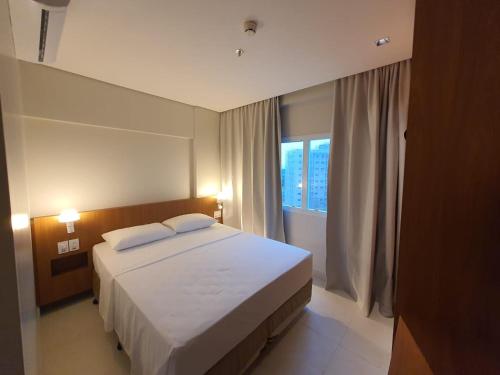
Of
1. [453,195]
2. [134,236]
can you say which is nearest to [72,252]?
[134,236]

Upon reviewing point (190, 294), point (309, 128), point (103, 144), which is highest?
point (309, 128)

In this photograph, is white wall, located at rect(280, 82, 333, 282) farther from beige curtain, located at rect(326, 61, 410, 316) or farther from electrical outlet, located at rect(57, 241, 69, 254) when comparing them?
electrical outlet, located at rect(57, 241, 69, 254)

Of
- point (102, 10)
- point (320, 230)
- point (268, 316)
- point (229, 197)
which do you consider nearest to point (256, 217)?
point (229, 197)

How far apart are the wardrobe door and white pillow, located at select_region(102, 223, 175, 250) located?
2.41m

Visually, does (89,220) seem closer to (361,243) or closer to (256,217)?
(256,217)

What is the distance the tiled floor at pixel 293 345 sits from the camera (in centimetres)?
155

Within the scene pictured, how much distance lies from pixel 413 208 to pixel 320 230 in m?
2.21

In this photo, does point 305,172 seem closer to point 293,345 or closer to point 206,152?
point 206,152

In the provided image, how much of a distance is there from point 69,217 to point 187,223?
125 centimetres

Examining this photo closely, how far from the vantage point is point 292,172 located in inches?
123

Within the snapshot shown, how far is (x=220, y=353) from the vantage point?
125 cm

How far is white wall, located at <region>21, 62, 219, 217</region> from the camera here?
6.82ft

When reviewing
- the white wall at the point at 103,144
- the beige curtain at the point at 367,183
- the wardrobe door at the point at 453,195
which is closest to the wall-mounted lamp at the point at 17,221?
the wardrobe door at the point at 453,195

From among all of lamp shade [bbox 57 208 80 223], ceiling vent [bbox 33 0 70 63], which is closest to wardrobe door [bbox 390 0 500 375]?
ceiling vent [bbox 33 0 70 63]
